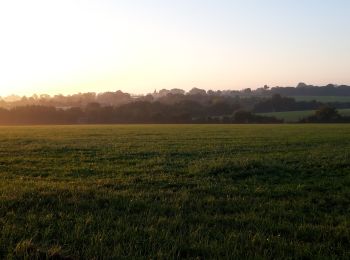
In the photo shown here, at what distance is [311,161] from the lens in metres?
19.2

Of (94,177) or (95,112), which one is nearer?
(94,177)

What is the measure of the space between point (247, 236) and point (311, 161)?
12696mm

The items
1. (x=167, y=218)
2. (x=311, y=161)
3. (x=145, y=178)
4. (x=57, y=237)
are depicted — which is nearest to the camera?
(x=57, y=237)

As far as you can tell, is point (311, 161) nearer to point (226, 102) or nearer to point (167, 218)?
point (167, 218)

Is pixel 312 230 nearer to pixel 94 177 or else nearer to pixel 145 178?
pixel 145 178

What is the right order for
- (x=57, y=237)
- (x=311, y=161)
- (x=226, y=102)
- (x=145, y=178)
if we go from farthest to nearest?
1. (x=226, y=102)
2. (x=311, y=161)
3. (x=145, y=178)
4. (x=57, y=237)

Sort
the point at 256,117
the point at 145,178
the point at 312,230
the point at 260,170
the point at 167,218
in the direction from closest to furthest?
the point at 312,230, the point at 167,218, the point at 145,178, the point at 260,170, the point at 256,117

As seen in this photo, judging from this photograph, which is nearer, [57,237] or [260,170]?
[57,237]

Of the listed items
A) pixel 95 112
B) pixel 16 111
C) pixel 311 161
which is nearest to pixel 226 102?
pixel 95 112

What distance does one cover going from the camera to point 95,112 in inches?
4724

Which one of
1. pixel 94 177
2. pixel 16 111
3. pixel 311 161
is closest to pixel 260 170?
pixel 311 161

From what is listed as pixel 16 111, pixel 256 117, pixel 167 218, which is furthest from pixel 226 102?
pixel 167 218

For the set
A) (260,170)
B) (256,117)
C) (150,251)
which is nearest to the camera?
(150,251)

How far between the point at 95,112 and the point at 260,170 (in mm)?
106844
